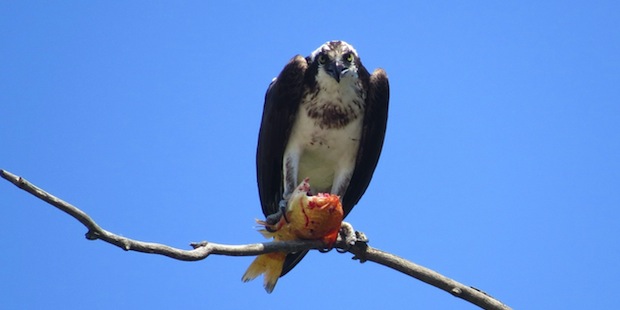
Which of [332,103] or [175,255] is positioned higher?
[332,103]

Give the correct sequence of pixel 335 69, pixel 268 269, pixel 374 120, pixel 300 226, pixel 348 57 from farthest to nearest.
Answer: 1. pixel 374 120
2. pixel 348 57
3. pixel 335 69
4. pixel 268 269
5. pixel 300 226

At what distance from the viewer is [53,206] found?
4.95 meters

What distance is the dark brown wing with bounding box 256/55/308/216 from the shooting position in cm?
871

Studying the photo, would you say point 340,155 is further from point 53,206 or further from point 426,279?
point 53,206

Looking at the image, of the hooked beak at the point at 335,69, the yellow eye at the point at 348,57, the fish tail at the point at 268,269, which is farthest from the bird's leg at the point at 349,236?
the yellow eye at the point at 348,57

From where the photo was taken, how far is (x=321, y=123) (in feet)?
28.3

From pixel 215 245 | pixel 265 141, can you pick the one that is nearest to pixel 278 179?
pixel 265 141

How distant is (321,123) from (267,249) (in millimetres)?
2536

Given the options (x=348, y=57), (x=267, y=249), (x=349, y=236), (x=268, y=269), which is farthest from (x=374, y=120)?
(x=267, y=249)

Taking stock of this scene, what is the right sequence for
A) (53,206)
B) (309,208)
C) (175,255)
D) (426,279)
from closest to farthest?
(53,206)
(175,255)
(426,279)
(309,208)

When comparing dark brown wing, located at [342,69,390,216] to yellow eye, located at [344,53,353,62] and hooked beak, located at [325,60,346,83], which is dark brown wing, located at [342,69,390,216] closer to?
yellow eye, located at [344,53,353,62]

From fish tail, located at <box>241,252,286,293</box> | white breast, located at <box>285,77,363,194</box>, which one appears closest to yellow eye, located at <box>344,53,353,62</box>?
white breast, located at <box>285,77,363,194</box>

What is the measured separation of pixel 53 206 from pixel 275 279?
310 cm

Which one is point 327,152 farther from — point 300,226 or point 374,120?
point 300,226
